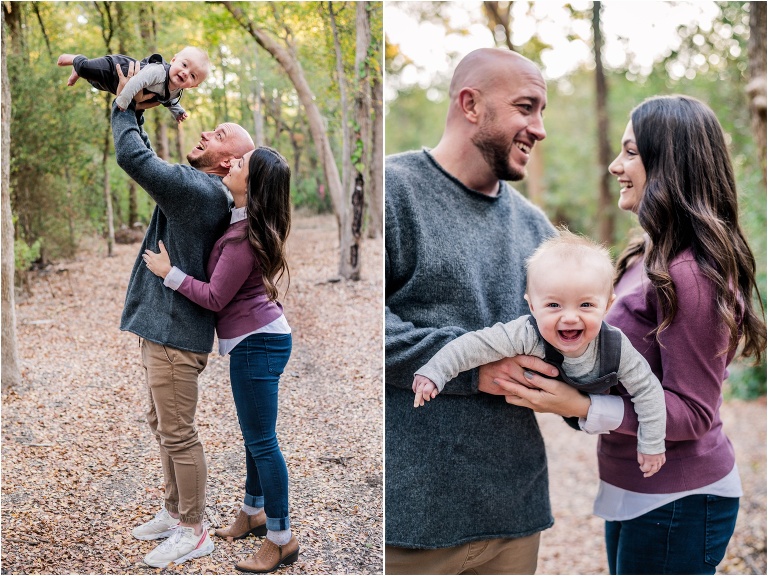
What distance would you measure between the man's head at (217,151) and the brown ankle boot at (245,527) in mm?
1132

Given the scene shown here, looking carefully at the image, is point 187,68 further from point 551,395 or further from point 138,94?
point 551,395

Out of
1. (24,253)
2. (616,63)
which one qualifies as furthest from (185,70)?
(616,63)

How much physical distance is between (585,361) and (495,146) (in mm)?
684

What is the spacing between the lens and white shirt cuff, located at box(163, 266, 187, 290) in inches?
79.5

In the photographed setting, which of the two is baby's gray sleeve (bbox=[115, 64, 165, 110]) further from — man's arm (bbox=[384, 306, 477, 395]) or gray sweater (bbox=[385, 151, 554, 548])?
man's arm (bbox=[384, 306, 477, 395])

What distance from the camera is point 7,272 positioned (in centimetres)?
224

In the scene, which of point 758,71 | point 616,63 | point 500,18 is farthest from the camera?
point 616,63

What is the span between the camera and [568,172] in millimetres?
9289

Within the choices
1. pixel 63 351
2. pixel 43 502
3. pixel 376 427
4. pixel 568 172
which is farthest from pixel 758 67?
pixel 568 172

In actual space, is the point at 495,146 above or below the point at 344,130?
below

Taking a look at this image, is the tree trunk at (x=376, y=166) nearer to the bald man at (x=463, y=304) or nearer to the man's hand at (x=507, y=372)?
the bald man at (x=463, y=304)

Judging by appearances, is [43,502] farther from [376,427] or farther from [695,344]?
[695,344]

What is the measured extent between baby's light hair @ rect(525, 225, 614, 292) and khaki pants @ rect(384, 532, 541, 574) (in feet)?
2.74

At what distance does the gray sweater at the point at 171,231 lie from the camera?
6.49 ft
